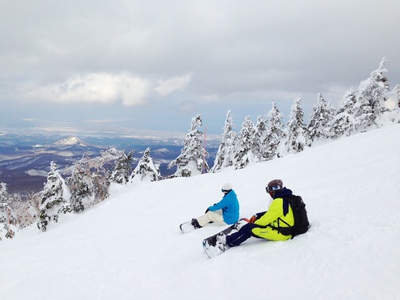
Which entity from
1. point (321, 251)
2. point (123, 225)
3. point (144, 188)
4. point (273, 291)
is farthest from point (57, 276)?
point (144, 188)

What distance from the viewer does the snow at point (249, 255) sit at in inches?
165

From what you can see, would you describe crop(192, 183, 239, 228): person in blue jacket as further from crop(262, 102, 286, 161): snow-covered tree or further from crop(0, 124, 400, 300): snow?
crop(262, 102, 286, 161): snow-covered tree

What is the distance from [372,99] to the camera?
35188 mm

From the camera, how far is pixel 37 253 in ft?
34.0

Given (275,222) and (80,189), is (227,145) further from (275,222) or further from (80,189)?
(275,222)

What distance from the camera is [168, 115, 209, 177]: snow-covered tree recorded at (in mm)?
34281

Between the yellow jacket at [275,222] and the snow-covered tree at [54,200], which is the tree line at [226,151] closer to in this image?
the snow-covered tree at [54,200]

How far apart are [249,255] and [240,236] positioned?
581mm

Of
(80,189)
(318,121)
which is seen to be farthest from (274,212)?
(318,121)

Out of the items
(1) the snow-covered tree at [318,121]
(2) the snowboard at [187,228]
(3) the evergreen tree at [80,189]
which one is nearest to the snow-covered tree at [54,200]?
(3) the evergreen tree at [80,189]

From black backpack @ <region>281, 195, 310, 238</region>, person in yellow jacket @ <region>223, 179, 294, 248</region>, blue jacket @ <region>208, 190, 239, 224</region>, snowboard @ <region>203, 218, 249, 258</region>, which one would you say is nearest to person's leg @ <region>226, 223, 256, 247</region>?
person in yellow jacket @ <region>223, 179, 294, 248</region>

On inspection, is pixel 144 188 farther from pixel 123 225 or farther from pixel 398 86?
pixel 398 86

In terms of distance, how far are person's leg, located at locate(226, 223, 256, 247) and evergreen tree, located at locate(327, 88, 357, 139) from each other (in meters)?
35.0

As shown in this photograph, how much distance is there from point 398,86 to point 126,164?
52942 mm
